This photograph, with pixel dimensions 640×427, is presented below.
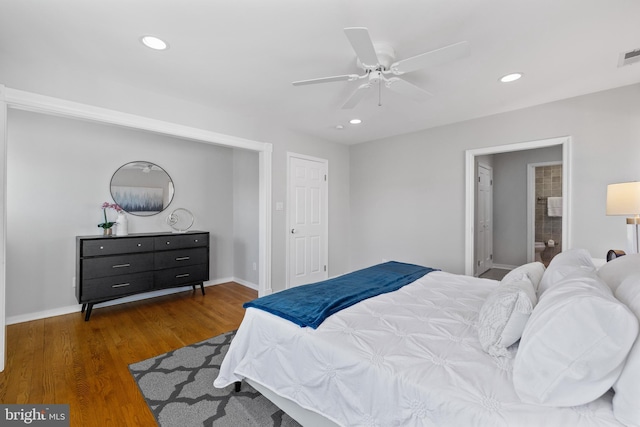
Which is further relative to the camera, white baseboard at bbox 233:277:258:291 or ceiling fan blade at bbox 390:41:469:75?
white baseboard at bbox 233:277:258:291

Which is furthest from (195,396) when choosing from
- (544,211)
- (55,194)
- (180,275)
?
(544,211)

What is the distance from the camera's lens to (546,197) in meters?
5.87

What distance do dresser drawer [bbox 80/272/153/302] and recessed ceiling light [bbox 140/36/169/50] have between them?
2.55 metres

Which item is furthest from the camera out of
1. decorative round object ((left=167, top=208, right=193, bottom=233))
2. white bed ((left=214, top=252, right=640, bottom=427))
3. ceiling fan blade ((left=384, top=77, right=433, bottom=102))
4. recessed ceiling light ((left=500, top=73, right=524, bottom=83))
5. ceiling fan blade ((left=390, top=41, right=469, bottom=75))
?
decorative round object ((left=167, top=208, right=193, bottom=233))

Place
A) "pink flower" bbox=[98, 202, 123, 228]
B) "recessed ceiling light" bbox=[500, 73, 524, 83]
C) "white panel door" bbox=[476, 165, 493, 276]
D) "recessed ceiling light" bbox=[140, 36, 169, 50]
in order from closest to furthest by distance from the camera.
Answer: "recessed ceiling light" bbox=[140, 36, 169, 50] < "recessed ceiling light" bbox=[500, 73, 524, 83] < "pink flower" bbox=[98, 202, 123, 228] < "white panel door" bbox=[476, 165, 493, 276]

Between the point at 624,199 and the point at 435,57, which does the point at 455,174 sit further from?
the point at 435,57

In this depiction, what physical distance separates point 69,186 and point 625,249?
605 centimetres

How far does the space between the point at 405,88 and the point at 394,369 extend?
6.52 feet

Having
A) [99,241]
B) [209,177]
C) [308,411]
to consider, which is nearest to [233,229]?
[209,177]

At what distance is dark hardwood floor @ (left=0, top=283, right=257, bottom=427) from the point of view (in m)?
1.83

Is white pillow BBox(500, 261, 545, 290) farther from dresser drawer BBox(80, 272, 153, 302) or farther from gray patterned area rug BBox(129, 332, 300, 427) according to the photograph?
dresser drawer BBox(80, 272, 153, 302)

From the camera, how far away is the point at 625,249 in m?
2.77

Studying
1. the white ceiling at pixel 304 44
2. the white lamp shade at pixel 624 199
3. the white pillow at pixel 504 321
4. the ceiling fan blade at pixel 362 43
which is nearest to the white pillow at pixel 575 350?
the white pillow at pixel 504 321

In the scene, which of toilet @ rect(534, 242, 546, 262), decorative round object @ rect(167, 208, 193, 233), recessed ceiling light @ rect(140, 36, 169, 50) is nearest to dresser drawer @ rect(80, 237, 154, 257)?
decorative round object @ rect(167, 208, 193, 233)
